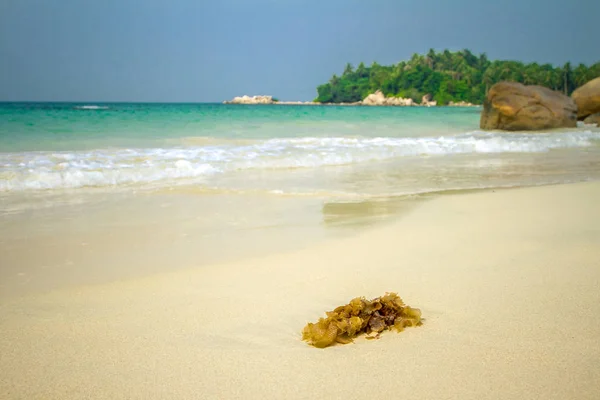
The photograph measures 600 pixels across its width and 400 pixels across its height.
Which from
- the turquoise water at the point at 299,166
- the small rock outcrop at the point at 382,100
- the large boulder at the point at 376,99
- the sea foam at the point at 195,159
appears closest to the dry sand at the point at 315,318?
the turquoise water at the point at 299,166

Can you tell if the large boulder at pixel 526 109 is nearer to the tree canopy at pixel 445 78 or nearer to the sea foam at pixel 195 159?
the sea foam at pixel 195 159

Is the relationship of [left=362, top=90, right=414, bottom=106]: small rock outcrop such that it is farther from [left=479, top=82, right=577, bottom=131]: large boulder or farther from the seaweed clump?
the seaweed clump

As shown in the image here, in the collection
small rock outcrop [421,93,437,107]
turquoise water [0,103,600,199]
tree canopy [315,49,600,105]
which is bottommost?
turquoise water [0,103,600,199]

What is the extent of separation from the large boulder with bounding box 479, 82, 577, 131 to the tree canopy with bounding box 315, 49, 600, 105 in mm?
71472

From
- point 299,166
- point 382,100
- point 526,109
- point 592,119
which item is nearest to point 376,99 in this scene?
point 382,100

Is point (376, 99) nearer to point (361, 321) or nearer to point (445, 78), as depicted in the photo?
point (445, 78)

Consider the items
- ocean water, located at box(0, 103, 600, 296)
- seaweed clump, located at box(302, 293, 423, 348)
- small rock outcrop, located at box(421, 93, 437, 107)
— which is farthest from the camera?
small rock outcrop, located at box(421, 93, 437, 107)

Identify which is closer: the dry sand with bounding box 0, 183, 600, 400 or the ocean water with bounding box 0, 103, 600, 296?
the dry sand with bounding box 0, 183, 600, 400

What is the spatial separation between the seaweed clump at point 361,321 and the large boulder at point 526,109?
723 inches

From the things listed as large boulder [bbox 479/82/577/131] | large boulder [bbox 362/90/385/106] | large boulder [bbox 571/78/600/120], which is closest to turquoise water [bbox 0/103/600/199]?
large boulder [bbox 479/82/577/131]

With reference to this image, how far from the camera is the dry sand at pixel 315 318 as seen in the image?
2.15 m

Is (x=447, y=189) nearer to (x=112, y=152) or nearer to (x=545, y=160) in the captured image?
(x=545, y=160)

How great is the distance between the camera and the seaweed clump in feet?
8.41

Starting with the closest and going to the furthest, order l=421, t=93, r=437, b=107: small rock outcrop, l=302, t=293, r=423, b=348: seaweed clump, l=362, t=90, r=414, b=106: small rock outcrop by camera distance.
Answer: l=302, t=293, r=423, b=348: seaweed clump < l=362, t=90, r=414, b=106: small rock outcrop < l=421, t=93, r=437, b=107: small rock outcrop
